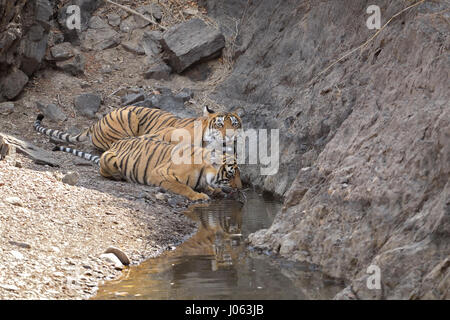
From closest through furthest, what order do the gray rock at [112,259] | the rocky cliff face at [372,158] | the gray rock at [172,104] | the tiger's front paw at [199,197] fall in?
the rocky cliff face at [372,158] < the gray rock at [112,259] < the tiger's front paw at [199,197] < the gray rock at [172,104]

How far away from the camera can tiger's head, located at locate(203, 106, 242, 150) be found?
32.2 ft

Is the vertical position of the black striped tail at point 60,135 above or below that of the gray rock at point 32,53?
below

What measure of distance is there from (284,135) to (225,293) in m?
4.71

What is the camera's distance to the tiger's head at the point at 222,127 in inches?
387

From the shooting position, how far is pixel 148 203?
759cm

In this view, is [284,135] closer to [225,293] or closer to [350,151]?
[350,151]

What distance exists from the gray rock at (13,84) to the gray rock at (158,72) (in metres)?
2.33

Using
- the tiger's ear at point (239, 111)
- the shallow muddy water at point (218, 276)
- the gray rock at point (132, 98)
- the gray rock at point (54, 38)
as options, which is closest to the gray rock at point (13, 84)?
the gray rock at point (54, 38)

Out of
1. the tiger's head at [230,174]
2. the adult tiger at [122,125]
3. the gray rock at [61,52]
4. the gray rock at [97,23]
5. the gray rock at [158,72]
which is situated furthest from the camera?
the gray rock at [97,23]

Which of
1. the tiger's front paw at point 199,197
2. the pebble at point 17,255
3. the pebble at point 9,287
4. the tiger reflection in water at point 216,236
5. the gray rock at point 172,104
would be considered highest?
the gray rock at point 172,104

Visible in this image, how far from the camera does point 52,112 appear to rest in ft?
38.0

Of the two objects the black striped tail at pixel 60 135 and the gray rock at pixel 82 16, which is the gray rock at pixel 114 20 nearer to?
the gray rock at pixel 82 16

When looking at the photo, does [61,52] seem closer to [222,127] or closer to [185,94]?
[185,94]

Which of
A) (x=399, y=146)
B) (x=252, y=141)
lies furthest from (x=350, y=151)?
(x=252, y=141)
